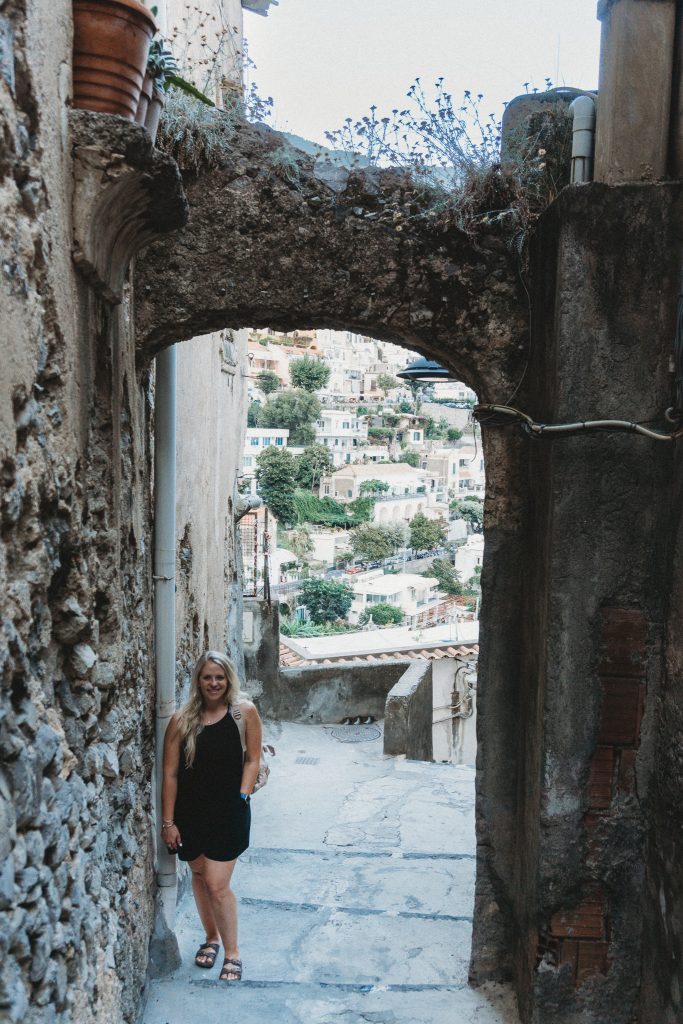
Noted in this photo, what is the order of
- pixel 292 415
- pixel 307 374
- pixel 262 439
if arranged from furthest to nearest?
pixel 307 374
pixel 292 415
pixel 262 439

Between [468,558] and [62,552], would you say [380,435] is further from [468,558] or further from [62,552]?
[62,552]

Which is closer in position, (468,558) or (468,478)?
(468,558)

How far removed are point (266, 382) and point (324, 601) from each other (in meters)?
34.3

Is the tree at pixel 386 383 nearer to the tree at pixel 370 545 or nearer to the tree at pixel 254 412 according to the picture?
the tree at pixel 254 412

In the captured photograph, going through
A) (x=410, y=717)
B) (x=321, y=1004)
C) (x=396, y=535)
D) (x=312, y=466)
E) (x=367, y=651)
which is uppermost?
(x=321, y=1004)

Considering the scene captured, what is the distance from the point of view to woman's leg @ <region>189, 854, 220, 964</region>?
3.74 meters

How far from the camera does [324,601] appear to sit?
4216 centimetres

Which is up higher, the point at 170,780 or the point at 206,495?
the point at 206,495

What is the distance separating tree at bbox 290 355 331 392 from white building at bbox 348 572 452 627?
35936 mm

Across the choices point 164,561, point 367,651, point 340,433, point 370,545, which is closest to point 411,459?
point 340,433

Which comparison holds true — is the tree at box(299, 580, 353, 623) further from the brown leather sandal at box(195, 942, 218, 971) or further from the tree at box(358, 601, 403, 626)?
the brown leather sandal at box(195, 942, 218, 971)

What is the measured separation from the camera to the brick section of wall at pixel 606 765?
3150mm

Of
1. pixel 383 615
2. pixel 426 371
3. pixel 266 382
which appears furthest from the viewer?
pixel 266 382

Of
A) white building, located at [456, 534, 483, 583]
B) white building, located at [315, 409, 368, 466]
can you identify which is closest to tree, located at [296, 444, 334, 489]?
white building, located at [315, 409, 368, 466]
